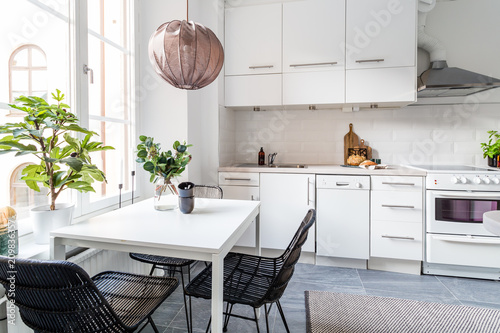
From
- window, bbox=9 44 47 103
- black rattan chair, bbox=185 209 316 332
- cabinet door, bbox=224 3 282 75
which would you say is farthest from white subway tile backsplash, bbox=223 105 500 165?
window, bbox=9 44 47 103

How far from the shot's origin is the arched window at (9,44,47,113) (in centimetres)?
142

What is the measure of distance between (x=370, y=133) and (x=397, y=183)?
2.69ft

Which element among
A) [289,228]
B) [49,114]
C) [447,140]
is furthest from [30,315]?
[447,140]

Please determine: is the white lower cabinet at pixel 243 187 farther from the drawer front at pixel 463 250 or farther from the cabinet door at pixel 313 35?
the drawer front at pixel 463 250

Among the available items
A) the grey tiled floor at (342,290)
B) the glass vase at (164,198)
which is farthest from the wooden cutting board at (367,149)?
the glass vase at (164,198)

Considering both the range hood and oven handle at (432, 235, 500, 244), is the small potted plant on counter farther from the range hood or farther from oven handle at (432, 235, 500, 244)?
Result: oven handle at (432, 235, 500, 244)

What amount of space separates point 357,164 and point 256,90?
1.31 meters

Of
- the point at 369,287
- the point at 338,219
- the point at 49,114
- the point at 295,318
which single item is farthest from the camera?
the point at 338,219

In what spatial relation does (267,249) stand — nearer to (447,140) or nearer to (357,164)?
(357,164)

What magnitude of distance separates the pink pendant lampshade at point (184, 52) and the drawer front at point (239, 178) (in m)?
1.47

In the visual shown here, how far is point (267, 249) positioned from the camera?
2.88 metres

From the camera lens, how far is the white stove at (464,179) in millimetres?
2340

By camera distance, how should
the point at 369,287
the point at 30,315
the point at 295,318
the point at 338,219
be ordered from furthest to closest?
the point at 338,219
the point at 369,287
the point at 295,318
the point at 30,315

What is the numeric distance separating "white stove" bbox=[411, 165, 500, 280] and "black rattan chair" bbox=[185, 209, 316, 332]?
5.27 ft
